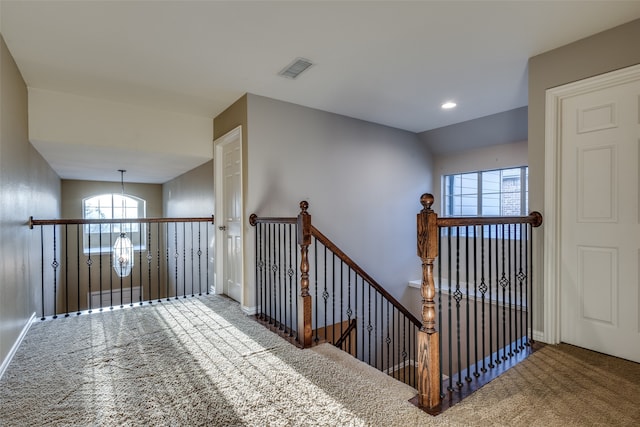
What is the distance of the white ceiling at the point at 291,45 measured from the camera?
2.00m

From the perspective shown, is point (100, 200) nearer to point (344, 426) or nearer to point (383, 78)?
point (383, 78)

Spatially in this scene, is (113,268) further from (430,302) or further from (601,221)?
(601,221)

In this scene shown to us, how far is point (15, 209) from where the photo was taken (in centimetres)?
257

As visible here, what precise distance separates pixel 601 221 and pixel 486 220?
98cm

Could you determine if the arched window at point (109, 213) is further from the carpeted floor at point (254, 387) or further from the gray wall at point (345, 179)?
the carpeted floor at point (254, 387)

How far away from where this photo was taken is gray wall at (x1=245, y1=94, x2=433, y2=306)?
3.46 m

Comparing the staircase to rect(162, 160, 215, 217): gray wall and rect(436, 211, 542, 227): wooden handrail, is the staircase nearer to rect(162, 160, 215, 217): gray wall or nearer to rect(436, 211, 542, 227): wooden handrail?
rect(436, 211, 542, 227): wooden handrail

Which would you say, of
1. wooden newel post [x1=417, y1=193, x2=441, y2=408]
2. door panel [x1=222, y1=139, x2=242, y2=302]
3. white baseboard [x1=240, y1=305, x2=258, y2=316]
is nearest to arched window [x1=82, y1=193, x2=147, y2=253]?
door panel [x1=222, y1=139, x2=242, y2=302]

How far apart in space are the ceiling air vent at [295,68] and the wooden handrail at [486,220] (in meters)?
1.73

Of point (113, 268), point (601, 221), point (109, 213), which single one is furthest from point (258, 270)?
point (109, 213)

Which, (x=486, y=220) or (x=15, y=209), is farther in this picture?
(x=15, y=209)

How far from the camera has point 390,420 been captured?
1.57 metres

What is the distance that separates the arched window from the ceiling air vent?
583 centimetres

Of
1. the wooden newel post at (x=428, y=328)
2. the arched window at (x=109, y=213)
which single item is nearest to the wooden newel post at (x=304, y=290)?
the wooden newel post at (x=428, y=328)
